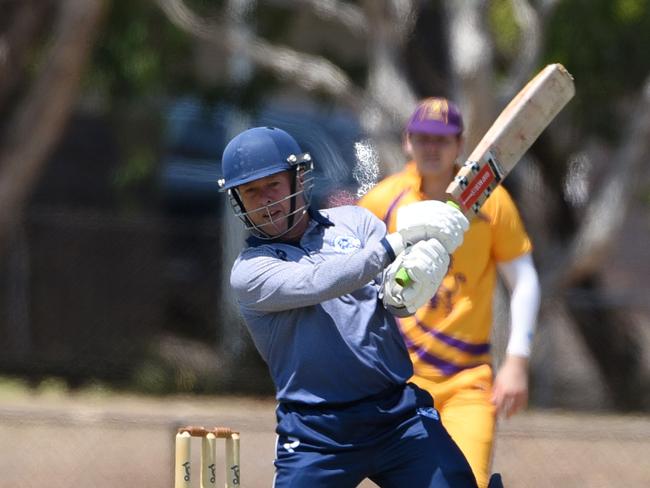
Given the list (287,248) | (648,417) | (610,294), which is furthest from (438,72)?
(287,248)

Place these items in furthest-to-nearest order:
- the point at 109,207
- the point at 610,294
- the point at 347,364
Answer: the point at 109,207 → the point at 610,294 → the point at 347,364

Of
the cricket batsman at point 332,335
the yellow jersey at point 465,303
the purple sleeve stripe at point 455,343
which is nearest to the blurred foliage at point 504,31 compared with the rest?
the yellow jersey at point 465,303

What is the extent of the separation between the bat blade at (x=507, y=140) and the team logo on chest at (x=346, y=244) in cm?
40

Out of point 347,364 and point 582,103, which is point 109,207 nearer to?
point 582,103

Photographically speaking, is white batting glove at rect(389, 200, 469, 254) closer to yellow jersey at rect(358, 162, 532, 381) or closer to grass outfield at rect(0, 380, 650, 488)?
yellow jersey at rect(358, 162, 532, 381)

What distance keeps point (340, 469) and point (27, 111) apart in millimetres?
10719

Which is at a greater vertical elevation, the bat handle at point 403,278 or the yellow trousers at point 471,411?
the bat handle at point 403,278

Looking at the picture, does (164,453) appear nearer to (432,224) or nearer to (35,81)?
(35,81)

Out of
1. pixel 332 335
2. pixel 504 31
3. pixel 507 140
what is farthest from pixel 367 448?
pixel 504 31

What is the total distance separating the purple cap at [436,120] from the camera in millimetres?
5738

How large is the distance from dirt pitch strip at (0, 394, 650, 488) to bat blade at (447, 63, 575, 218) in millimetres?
4570

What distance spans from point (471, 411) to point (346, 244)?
119 cm

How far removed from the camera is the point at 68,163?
60.0ft

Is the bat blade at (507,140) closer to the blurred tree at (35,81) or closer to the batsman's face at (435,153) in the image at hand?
the batsman's face at (435,153)
